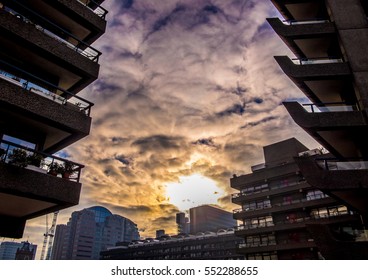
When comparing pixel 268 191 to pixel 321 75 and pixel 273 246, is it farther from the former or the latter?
pixel 321 75

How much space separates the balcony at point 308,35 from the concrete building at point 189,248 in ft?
229

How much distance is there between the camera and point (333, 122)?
50.3 ft

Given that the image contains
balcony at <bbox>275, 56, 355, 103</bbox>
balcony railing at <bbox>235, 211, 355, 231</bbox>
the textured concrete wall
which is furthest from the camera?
balcony railing at <bbox>235, 211, 355, 231</bbox>

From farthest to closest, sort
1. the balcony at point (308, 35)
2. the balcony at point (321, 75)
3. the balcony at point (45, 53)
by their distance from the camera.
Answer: the balcony at point (308, 35)
the balcony at point (321, 75)
the balcony at point (45, 53)

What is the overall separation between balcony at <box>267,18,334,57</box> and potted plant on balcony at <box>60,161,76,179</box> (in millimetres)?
15227

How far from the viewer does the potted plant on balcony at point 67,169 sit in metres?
12.1

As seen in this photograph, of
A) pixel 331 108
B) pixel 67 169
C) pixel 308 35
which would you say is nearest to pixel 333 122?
pixel 331 108

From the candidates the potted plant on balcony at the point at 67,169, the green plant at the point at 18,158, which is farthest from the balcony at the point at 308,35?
the green plant at the point at 18,158

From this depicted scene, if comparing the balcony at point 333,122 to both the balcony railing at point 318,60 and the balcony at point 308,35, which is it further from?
the balcony at point 308,35

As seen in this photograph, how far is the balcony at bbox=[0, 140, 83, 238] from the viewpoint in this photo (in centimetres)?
1054

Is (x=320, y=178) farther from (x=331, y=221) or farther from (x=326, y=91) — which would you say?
(x=331, y=221)

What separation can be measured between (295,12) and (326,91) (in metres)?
7.36

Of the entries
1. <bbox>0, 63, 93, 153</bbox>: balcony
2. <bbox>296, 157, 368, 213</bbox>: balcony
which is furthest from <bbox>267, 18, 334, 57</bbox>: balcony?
<bbox>0, 63, 93, 153</bbox>: balcony

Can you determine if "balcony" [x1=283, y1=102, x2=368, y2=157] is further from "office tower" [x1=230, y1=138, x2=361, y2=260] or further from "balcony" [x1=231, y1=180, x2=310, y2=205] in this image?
"balcony" [x1=231, y1=180, x2=310, y2=205]
